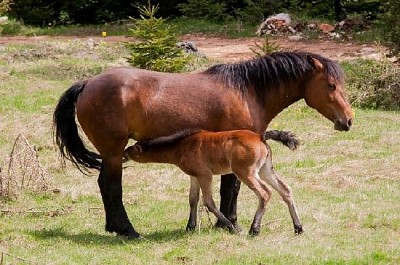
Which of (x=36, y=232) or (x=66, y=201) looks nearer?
(x=36, y=232)

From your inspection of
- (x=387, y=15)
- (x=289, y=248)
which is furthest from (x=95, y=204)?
(x=387, y=15)

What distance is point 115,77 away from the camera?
8438 millimetres

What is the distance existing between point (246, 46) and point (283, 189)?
551 inches

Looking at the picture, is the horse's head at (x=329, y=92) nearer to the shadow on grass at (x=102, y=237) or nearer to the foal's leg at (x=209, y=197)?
the foal's leg at (x=209, y=197)

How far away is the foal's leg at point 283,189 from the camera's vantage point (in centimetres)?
846

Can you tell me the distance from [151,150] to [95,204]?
2.04 metres

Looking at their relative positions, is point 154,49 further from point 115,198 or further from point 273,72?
point 115,198

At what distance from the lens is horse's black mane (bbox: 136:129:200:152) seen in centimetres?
848

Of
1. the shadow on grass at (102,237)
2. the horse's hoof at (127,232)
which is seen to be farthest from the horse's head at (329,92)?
the horse's hoof at (127,232)

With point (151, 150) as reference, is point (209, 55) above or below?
below

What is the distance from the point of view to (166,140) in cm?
848

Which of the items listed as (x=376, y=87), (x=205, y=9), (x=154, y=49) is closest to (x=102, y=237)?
(x=154, y=49)

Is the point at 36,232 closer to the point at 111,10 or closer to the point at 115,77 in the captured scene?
the point at 115,77

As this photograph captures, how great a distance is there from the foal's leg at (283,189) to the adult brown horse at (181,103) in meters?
0.45
